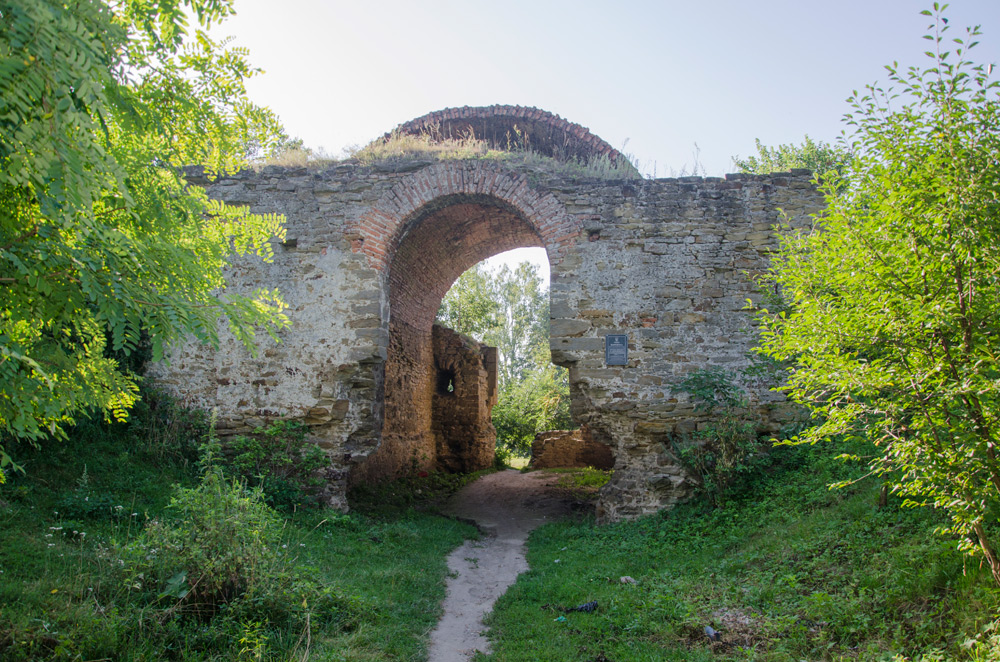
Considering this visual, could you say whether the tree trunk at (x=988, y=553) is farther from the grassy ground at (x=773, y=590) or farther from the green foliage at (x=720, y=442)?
the green foliage at (x=720, y=442)

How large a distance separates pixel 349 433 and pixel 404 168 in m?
3.73

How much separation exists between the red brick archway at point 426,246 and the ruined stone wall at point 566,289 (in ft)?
0.10

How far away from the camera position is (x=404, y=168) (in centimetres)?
826

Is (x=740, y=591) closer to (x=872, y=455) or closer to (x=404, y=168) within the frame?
(x=872, y=455)

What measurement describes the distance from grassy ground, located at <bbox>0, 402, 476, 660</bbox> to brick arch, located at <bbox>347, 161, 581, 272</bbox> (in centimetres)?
356

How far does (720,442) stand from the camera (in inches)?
280

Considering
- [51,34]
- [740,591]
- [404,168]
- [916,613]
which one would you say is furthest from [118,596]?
[404,168]

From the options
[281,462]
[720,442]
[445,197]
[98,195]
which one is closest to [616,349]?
[720,442]

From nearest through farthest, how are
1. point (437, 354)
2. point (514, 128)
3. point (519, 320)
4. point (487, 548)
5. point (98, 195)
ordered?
point (98, 195), point (487, 548), point (437, 354), point (514, 128), point (519, 320)

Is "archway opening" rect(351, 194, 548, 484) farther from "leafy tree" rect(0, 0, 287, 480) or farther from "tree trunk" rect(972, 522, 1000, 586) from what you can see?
"tree trunk" rect(972, 522, 1000, 586)

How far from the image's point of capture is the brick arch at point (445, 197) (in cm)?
805

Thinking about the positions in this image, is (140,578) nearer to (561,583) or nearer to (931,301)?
(561,583)

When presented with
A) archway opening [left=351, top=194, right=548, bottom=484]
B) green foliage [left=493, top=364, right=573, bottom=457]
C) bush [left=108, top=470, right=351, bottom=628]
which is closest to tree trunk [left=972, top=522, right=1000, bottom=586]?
bush [left=108, top=470, right=351, bottom=628]

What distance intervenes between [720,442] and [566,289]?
8.90 ft
